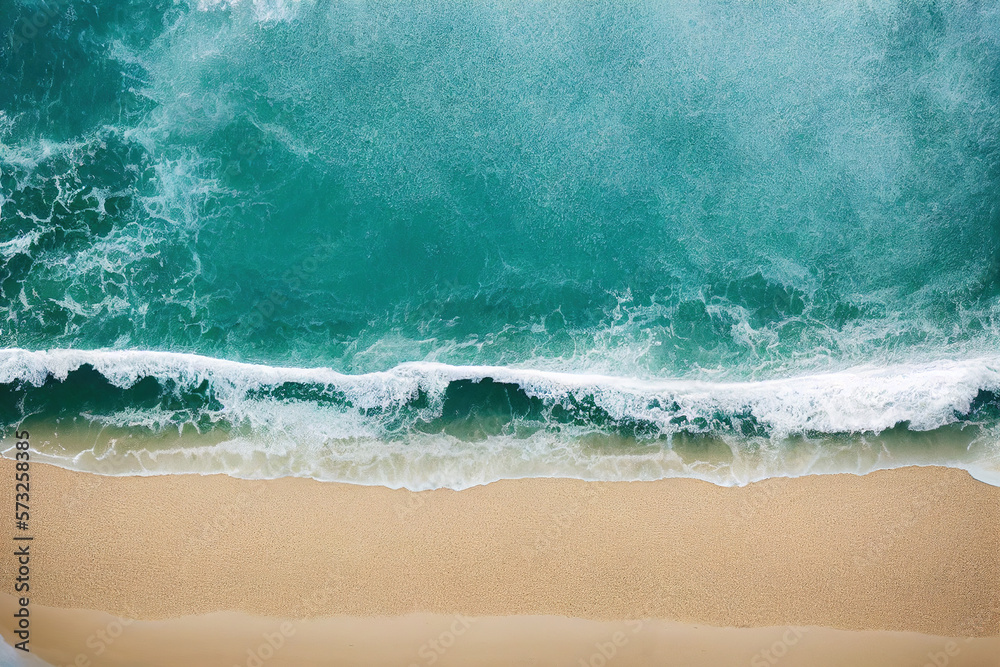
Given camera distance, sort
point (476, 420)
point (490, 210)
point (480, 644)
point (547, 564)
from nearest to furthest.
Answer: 1. point (480, 644)
2. point (547, 564)
3. point (476, 420)
4. point (490, 210)

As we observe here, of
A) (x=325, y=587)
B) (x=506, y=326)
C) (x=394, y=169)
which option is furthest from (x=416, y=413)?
(x=394, y=169)

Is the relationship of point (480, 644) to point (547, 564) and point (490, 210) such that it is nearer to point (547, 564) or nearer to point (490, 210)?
point (547, 564)

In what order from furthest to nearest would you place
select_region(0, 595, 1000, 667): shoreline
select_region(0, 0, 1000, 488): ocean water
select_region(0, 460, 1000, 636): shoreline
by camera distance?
1. select_region(0, 0, 1000, 488): ocean water
2. select_region(0, 460, 1000, 636): shoreline
3. select_region(0, 595, 1000, 667): shoreline

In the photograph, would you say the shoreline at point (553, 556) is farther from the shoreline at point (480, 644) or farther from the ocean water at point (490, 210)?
the ocean water at point (490, 210)

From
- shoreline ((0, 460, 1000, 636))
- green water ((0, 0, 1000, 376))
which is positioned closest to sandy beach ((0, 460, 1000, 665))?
shoreline ((0, 460, 1000, 636))

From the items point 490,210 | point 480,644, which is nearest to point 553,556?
point 480,644

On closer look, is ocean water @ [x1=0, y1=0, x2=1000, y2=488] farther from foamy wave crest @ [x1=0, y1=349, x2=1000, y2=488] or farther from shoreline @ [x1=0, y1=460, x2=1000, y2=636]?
shoreline @ [x1=0, y1=460, x2=1000, y2=636]
